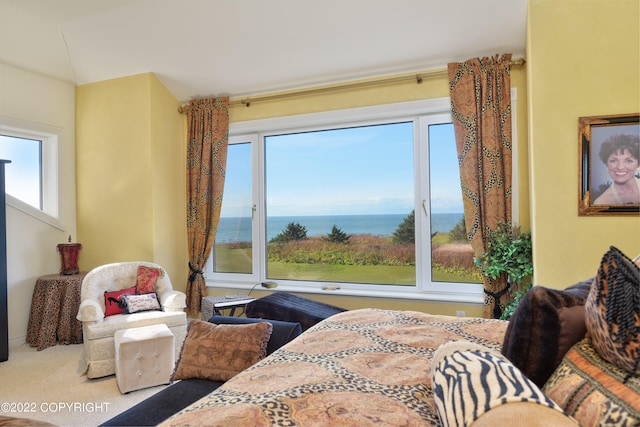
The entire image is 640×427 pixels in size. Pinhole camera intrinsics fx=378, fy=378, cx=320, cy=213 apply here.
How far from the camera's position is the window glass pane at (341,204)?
153 inches

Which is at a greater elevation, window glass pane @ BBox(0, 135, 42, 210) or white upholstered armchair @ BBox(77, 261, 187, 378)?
window glass pane @ BBox(0, 135, 42, 210)

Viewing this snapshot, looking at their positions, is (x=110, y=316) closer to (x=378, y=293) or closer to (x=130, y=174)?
(x=130, y=174)

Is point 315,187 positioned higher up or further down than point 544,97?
further down

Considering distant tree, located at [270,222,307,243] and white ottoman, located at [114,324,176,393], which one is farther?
distant tree, located at [270,222,307,243]

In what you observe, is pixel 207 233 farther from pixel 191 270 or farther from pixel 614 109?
pixel 614 109

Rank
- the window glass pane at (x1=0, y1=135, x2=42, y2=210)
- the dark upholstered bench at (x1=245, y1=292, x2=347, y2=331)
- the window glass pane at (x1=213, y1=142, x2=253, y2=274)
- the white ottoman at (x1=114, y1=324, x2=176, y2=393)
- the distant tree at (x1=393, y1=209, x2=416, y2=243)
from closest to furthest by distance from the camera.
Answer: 1. the white ottoman at (x1=114, y1=324, x2=176, y2=393)
2. the dark upholstered bench at (x1=245, y1=292, x2=347, y2=331)
3. the distant tree at (x1=393, y1=209, x2=416, y2=243)
4. the window glass pane at (x1=0, y1=135, x2=42, y2=210)
5. the window glass pane at (x1=213, y1=142, x2=253, y2=274)

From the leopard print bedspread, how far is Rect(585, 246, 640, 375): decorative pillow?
0.43 meters

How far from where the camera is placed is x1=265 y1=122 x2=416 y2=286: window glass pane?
3.88 m

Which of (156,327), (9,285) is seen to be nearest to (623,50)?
(156,327)

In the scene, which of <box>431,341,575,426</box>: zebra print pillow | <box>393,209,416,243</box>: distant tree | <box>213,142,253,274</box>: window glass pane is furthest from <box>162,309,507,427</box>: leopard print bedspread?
<box>213,142,253,274</box>: window glass pane

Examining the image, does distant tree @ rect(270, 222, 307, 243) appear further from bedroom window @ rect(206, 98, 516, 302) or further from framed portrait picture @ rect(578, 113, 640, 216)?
framed portrait picture @ rect(578, 113, 640, 216)

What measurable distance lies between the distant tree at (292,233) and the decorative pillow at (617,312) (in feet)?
11.7

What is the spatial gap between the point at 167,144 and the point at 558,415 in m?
4.46

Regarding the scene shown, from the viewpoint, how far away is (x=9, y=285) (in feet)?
12.6
